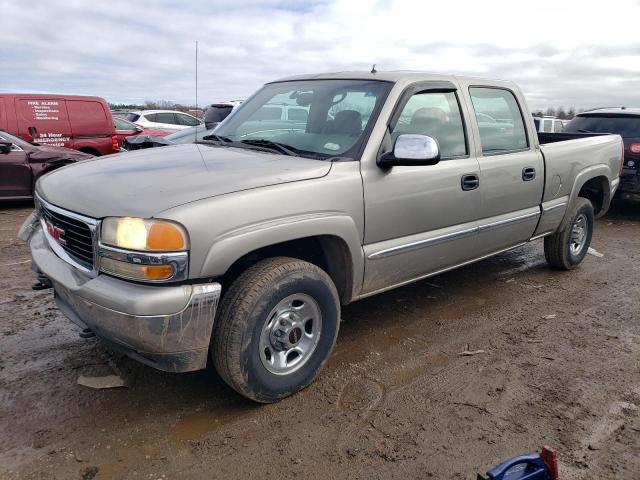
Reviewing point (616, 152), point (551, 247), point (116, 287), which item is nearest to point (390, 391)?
point (116, 287)

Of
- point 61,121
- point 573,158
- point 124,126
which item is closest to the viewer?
point 573,158

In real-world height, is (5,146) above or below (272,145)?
below

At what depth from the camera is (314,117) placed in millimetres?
3703

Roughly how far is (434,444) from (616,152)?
460 centimetres

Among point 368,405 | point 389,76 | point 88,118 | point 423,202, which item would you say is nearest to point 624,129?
point 389,76

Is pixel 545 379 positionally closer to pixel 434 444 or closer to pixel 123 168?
pixel 434 444

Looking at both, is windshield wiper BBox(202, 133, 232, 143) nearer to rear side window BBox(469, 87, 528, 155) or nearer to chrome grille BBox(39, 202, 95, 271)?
chrome grille BBox(39, 202, 95, 271)

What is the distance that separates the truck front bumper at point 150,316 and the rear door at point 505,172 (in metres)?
2.41

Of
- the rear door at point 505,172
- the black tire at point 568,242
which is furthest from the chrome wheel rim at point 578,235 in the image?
the rear door at point 505,172

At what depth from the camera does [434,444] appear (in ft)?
8.94

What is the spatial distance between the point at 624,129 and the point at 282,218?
7.85 meters

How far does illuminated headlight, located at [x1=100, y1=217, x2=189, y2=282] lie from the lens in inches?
98.3

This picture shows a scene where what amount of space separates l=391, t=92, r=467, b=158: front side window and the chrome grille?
194cm

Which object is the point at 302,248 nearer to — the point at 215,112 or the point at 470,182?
the point at 470,182
